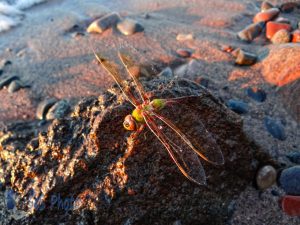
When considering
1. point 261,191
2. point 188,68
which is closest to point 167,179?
point 261,191

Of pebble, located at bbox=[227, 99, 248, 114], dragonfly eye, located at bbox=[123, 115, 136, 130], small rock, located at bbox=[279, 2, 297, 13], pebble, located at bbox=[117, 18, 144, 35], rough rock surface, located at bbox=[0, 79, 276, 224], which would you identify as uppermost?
dragonfly eye, located at bbox=[123, 115, 136, 130]

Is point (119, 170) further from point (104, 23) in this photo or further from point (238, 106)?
point (104, 23)

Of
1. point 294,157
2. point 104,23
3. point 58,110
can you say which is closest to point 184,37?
point 104,23

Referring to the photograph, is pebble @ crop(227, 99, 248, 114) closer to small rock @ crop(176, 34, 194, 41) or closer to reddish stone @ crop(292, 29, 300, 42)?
reddish stone @ crop(292, 29, 300, 42)

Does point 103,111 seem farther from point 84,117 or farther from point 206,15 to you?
point 206,15

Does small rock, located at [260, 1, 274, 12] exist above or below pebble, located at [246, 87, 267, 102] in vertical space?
below

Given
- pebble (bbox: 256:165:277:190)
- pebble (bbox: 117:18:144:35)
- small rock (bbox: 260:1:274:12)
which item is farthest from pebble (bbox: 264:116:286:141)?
small rock (bbox: 260:1:274:12)
